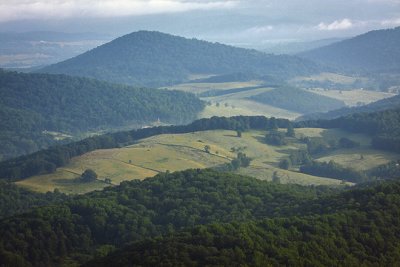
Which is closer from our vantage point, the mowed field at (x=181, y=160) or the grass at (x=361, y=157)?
the mowed field at (x=181, y=160)

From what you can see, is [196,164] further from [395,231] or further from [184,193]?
[395,231]

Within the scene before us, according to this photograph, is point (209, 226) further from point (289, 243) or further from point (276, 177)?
point (276, 177)

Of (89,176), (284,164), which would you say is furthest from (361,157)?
(89,176)

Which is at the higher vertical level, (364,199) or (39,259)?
(364,199)

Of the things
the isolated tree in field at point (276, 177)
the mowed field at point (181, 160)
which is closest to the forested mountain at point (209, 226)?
the isolated tree in field at point (276, 177)

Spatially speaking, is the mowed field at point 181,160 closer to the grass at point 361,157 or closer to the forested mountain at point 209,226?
the grass at point 361,157

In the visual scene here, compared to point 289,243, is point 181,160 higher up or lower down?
lower down

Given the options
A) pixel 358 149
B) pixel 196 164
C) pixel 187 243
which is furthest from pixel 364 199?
pixel 358 149
